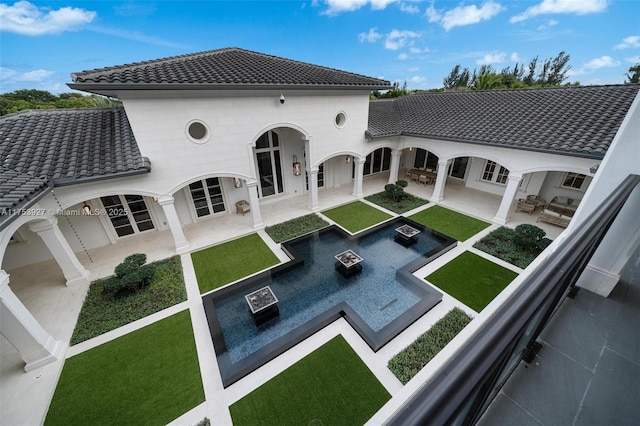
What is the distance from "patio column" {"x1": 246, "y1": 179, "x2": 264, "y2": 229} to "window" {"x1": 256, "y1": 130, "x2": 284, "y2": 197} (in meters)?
2.81

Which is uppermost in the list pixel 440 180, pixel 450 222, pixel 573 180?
pixel 573 180

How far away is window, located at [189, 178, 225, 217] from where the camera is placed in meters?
12.4

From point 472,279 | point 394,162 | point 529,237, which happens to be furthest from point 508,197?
point 394,162

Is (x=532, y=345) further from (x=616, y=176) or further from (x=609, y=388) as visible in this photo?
(x=616, y=176)

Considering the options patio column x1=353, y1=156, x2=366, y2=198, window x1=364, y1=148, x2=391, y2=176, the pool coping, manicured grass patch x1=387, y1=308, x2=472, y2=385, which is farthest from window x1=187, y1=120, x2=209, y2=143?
window x1=364, y1=148, x2=391, y2=176

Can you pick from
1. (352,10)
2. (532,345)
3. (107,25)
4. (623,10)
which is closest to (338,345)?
(532,345)

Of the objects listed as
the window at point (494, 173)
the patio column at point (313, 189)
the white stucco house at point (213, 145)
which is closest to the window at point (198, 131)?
the white stucco house at point (213, 145)

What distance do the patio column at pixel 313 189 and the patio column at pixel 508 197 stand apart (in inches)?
360

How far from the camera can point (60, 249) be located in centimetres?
841

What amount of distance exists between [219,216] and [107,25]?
12114 mm

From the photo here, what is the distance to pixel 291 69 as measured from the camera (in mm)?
12094

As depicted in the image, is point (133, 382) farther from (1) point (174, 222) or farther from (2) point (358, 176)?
(2) point (358, 176)

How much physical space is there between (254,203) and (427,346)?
8.98 metres

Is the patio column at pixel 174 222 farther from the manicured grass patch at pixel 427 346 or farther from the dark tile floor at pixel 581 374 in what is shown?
the dark tile floor at pixel 581 374
